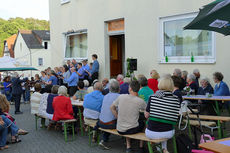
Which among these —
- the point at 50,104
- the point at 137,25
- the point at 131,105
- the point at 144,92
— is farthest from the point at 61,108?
the point at 137,25

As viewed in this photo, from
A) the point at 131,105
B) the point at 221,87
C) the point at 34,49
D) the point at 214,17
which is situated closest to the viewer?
the point at 214,17

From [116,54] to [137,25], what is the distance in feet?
9.41

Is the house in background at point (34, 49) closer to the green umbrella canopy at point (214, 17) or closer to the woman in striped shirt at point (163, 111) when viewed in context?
the woman in striped shirt at point (163, 111)

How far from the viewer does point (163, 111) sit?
181 inches

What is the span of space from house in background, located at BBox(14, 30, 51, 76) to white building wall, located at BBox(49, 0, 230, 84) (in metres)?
32.2

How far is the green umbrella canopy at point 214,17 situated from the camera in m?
3.54

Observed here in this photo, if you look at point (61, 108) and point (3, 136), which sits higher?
point (61, 108)

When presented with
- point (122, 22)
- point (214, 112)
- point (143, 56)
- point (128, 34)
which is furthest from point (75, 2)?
point (214, 112)

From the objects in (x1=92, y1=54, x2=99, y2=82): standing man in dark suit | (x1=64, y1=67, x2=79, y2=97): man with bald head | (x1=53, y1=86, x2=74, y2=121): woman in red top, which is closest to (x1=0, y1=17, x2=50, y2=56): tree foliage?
(x1=92, y1=54, x2=99, y2=82): standing man in dark suit

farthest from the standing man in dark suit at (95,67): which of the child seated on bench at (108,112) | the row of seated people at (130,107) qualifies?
the child seated on bench at (108,112)

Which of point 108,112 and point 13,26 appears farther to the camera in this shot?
point 13,26

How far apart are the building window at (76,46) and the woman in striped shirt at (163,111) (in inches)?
359

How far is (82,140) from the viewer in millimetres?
6773

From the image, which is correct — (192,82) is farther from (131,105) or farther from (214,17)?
(214,17)
